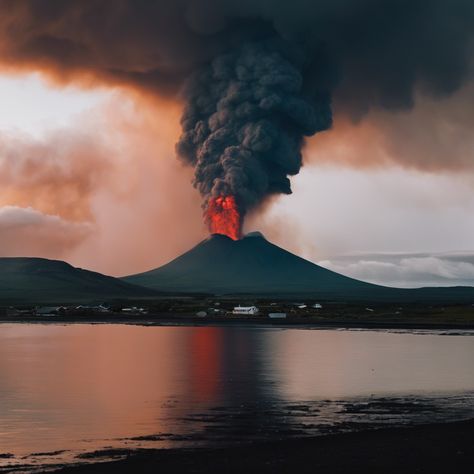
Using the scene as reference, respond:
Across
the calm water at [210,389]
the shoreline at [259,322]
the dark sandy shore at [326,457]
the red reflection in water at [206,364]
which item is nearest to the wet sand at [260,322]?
the shoreline at [259,322]

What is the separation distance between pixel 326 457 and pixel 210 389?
22686mm

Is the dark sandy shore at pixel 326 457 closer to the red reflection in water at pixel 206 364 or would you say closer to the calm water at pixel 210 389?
the calm water at pixel 210 389

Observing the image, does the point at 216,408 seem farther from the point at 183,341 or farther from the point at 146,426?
the point at 183,341

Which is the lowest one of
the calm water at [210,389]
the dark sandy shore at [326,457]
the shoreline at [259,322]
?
the dark sandy shore at [326,457]

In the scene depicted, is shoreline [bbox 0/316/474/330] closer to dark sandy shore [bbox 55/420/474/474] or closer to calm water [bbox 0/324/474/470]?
calm water [bbox 0/324/474/470]

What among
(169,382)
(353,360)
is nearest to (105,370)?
(169,382)

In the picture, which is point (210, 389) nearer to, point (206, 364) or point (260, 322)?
point (206, 364)

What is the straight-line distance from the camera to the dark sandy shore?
28.0 metres

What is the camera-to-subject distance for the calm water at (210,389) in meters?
36.5

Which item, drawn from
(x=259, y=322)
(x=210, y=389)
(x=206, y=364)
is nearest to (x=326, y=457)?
(x=210, y=389)

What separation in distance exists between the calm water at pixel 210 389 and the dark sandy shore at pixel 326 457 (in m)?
2.56

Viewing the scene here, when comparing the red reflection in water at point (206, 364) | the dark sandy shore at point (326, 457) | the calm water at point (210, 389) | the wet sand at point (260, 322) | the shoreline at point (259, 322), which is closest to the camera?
the dark sandy shore at point (326, 457)

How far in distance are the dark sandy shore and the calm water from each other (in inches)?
101

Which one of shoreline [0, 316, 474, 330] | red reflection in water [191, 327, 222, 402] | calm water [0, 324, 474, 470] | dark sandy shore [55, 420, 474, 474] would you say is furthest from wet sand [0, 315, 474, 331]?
dark sandy shore [55, 420, 474, 474]
